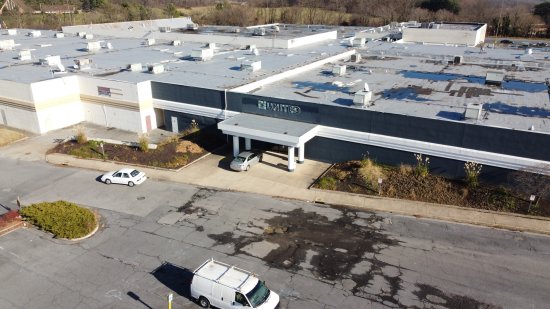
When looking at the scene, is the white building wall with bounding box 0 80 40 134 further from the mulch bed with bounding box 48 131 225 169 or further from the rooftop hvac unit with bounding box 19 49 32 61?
the rooftop hvac unit with bounding box 19 49 32 61

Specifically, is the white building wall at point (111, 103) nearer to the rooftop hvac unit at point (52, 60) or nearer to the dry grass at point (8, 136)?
the dry grass at point (8, 136)

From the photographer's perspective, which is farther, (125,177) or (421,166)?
(125,177)

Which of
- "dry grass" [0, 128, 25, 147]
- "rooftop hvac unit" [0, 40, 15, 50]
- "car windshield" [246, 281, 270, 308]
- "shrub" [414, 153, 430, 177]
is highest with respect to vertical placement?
"rooftop hvac unit" [0, 40, 15, 50]

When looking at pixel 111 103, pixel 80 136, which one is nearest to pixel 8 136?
pixel 80 136

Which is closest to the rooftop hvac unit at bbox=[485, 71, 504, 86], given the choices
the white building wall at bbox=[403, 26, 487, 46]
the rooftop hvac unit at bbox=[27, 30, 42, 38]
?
the white building wall at bbox=[403, 26, 487, 46]

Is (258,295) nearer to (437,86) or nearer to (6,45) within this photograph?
(437,86)

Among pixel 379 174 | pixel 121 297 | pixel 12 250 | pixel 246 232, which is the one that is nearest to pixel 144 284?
pixel 121 297
